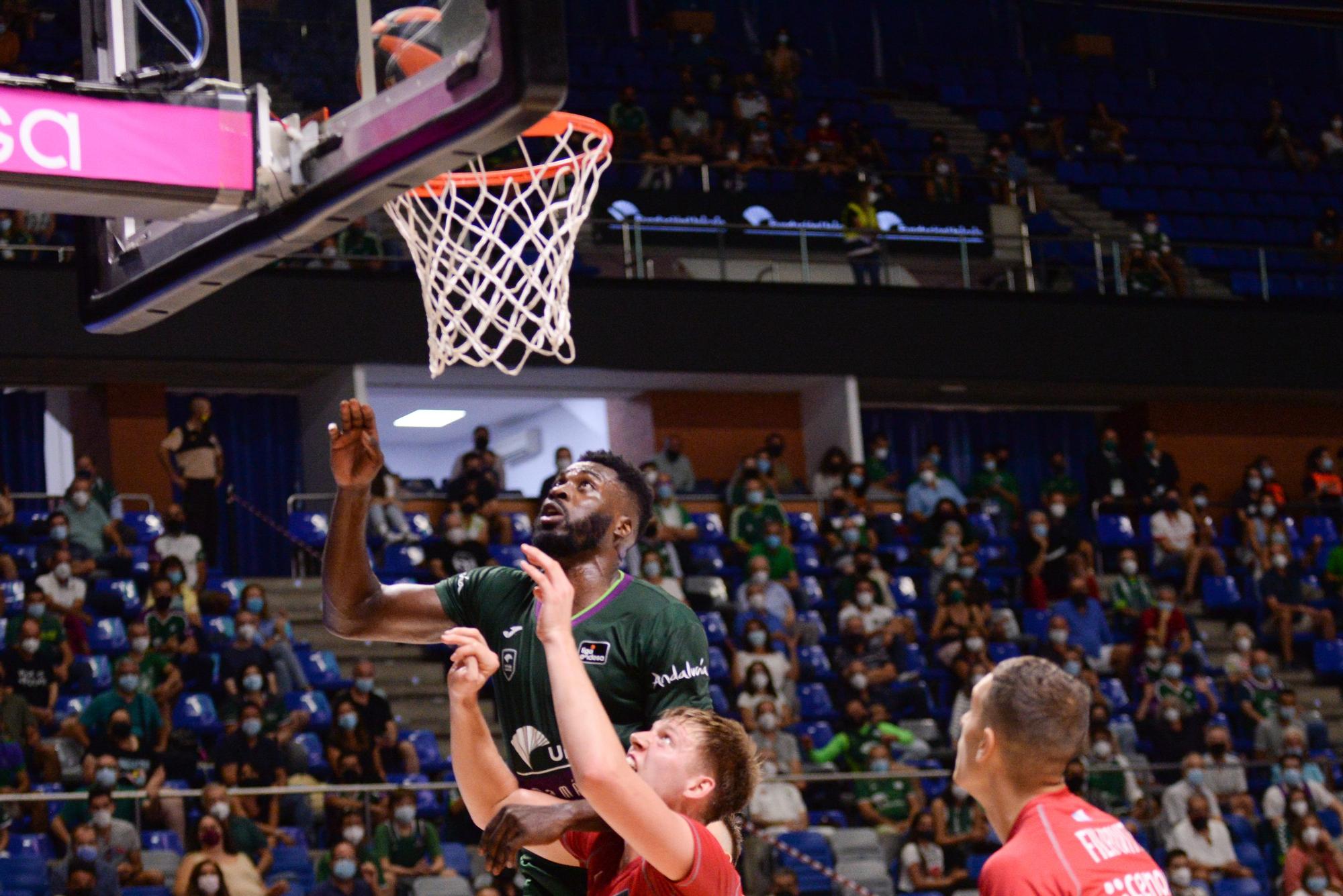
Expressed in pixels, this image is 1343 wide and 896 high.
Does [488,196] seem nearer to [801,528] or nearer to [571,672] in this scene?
[571,672]

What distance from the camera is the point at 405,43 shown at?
177 inches

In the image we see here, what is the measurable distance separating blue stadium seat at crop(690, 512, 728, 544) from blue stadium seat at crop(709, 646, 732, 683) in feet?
6.59

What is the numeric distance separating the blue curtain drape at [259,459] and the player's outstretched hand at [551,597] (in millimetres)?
14485

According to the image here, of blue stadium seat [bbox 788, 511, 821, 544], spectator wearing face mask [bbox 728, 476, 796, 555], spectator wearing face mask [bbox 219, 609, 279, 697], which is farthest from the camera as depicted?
blue stadium seat [bbox 788, 511, 821, 544]

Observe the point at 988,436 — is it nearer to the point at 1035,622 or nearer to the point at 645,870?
the point at 1035,622

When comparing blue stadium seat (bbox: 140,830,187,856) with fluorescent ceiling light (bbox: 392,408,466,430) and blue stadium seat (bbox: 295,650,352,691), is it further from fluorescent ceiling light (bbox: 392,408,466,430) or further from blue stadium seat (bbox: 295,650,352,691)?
fluorescent ceiling light (bbox: 392,408,466,430)

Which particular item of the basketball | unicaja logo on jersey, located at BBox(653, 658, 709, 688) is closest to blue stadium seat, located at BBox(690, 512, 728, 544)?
unicaja logo on jersey, located at BBox(653, 658, 709, 688)

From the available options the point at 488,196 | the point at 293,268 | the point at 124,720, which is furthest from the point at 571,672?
the point at 293,268

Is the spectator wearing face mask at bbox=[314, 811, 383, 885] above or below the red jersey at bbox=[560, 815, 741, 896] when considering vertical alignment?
below

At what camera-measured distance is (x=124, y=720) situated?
1146 centimetres

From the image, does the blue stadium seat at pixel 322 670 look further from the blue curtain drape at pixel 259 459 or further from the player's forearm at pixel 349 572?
the player's forearm at pixel 349 572

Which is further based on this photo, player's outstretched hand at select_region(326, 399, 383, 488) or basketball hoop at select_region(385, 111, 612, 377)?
basketball hoop at select_region(385, 111, 612, 377)

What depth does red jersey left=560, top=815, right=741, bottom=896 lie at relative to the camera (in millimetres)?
3643

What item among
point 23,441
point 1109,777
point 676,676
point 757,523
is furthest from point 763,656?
point 676,676
